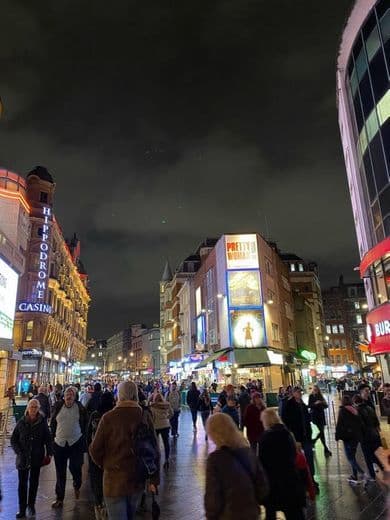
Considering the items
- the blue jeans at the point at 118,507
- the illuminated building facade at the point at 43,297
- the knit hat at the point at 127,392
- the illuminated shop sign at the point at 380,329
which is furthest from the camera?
the illuminated building facade at the point at 43,297

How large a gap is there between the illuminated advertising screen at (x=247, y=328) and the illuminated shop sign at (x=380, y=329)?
542 inches

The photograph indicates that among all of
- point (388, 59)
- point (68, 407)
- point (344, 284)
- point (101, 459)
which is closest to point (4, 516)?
point (68, 407)

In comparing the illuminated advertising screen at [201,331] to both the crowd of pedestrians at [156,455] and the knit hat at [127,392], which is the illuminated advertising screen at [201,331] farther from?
the knit hat at [127,392]

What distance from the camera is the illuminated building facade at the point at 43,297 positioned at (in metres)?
46.2

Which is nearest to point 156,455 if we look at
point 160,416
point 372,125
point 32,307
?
point 160,416

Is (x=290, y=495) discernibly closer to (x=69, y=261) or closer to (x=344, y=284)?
(x=69, y=261)

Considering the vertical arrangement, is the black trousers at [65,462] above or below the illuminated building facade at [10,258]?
below

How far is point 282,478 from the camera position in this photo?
15.3 ft

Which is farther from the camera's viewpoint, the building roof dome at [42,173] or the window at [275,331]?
the building roof dome at [42,173]

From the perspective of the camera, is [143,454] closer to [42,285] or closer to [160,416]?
[160,416]

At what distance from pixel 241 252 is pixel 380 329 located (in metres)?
17.9

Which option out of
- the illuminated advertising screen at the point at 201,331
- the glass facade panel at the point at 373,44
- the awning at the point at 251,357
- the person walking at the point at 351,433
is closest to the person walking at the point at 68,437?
the person walking at the point at 351,433

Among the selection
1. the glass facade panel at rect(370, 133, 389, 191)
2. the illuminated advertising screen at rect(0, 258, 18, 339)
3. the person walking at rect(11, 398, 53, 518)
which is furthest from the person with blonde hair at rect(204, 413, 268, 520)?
the illuminated advertising screen at rect(0, 258, 18, 339)

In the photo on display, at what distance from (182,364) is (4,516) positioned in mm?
49495
